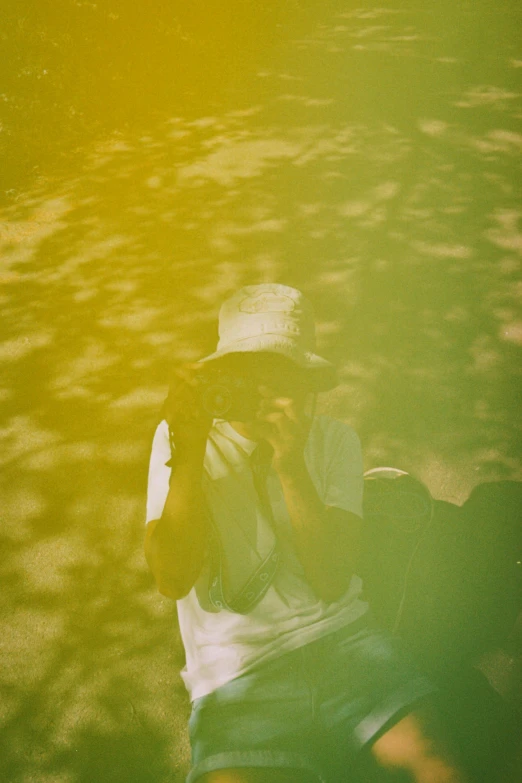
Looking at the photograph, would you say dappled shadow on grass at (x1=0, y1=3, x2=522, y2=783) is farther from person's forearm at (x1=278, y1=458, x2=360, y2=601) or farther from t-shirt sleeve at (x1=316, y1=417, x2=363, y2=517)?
t-shirt sleeve at (x1=316, y1=417, x2=363, y2=517)

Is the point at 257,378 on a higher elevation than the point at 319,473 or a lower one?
higher

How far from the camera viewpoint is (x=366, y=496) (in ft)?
9.66

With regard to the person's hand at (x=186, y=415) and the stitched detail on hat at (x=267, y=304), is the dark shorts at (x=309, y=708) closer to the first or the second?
the person's hand at (x=186, y=415)

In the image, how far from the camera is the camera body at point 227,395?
2070 mm

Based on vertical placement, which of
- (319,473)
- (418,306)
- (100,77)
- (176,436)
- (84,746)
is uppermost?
(100,77)

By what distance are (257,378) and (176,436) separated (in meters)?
0.45

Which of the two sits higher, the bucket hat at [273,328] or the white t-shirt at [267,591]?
the bucket hat at [273,328]

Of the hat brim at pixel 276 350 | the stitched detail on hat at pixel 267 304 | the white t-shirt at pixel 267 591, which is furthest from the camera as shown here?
the stitched detail on hat at pixel 267 304

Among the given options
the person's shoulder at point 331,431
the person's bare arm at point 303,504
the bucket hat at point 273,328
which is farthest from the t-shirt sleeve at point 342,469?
the bucket hat at point 273,328

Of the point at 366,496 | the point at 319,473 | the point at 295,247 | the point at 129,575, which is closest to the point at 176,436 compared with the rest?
the point at 319,473

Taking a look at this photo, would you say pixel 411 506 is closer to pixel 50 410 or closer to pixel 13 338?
pixel 50 410

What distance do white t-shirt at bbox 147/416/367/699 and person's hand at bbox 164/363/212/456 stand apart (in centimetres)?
21

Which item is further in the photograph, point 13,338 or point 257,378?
point 13,338

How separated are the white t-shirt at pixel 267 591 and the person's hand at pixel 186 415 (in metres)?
0.21
